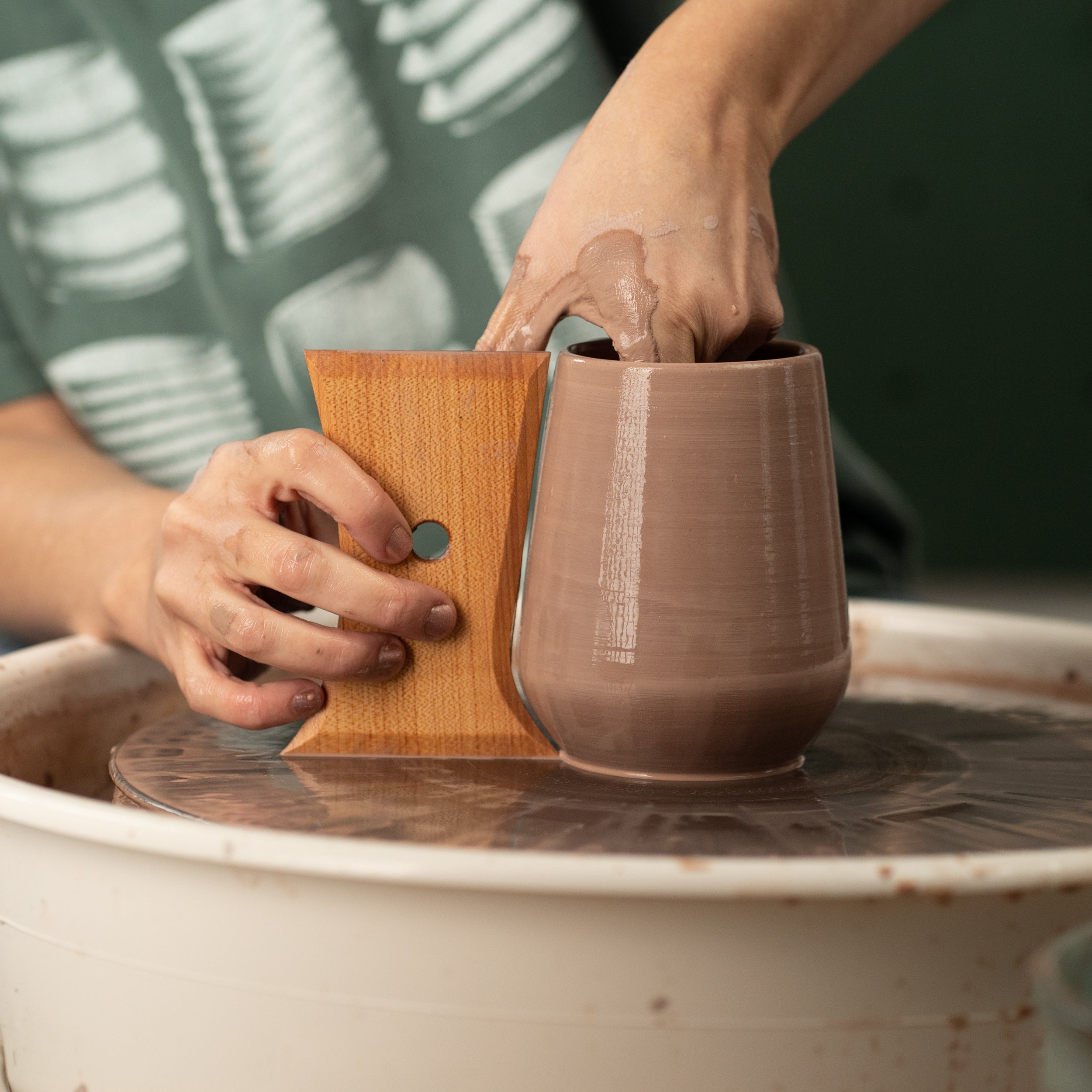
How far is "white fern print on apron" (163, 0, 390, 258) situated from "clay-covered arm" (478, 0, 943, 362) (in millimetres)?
446

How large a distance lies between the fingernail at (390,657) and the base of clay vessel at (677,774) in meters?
0.10

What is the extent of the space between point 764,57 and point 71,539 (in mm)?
549

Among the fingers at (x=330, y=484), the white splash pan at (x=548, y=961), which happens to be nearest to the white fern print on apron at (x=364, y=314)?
the fingers at (x=330, y=484)

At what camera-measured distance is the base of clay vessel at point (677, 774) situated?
575mm

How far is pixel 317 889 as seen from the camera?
0.43 metres

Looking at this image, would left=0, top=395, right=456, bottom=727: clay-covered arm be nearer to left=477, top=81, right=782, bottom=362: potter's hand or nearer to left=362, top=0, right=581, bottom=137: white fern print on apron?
left=477, top=81, right=782, bottom=362: potter's hand

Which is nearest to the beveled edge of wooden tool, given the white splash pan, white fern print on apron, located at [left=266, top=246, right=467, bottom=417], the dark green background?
the white splash pan

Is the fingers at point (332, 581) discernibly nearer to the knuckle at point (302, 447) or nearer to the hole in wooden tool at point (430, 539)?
the knuckle at point (302, 447)

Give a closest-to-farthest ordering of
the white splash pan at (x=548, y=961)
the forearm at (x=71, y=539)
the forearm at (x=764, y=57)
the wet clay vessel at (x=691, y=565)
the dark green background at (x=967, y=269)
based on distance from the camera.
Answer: the white splash pan at (x=548, y=961) → the wet clay vessel at (x=691, y=565) → the forearm at (x=764, y=57) → the forearm at (x=71, y=539) → the dark green background at (x=967, y=269)

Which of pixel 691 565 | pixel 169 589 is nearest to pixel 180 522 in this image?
pixel 169 589

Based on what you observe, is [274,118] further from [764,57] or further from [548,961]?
[548,961]

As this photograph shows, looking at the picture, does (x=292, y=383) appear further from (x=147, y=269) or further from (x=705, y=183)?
(x=705, y=183)

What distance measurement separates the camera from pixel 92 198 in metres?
1.10

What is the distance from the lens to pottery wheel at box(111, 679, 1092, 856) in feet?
1.61
